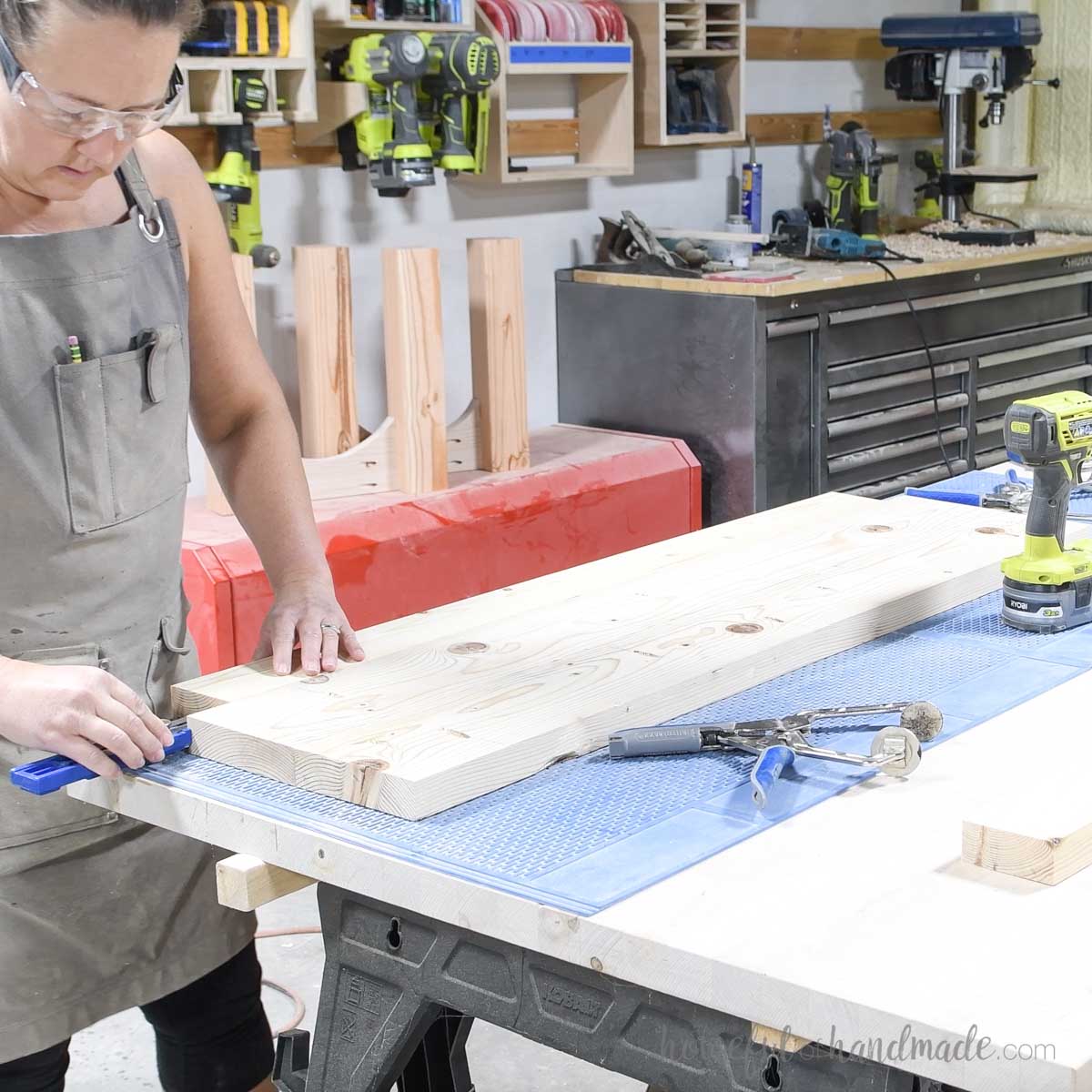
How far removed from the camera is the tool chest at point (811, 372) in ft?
11.9

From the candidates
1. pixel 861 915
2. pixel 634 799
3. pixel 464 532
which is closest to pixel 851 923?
pixel 861 915

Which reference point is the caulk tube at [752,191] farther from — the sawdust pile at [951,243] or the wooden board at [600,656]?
the wooden board at [600,656]

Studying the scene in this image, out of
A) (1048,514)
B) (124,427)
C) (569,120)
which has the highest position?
(569,120)

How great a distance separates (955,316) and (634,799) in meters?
3.15

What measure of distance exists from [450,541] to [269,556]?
152 centimetres

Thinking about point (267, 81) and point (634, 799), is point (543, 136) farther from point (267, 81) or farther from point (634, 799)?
point (634, 799)

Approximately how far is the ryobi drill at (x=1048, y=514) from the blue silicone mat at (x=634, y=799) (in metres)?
0.08

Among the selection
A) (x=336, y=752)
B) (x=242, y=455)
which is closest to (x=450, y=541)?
(x=242, y=455)

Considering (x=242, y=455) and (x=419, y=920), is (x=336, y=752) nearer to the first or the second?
(x=419, y=920)

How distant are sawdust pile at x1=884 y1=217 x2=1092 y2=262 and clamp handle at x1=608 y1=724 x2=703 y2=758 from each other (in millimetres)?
2928

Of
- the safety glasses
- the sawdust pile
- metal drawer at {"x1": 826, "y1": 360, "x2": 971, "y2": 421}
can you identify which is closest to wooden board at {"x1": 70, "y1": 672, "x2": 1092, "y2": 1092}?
the safety glasses

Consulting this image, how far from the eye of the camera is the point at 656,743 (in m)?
1.27

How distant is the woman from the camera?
123 centimetres

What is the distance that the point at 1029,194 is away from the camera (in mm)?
4867
